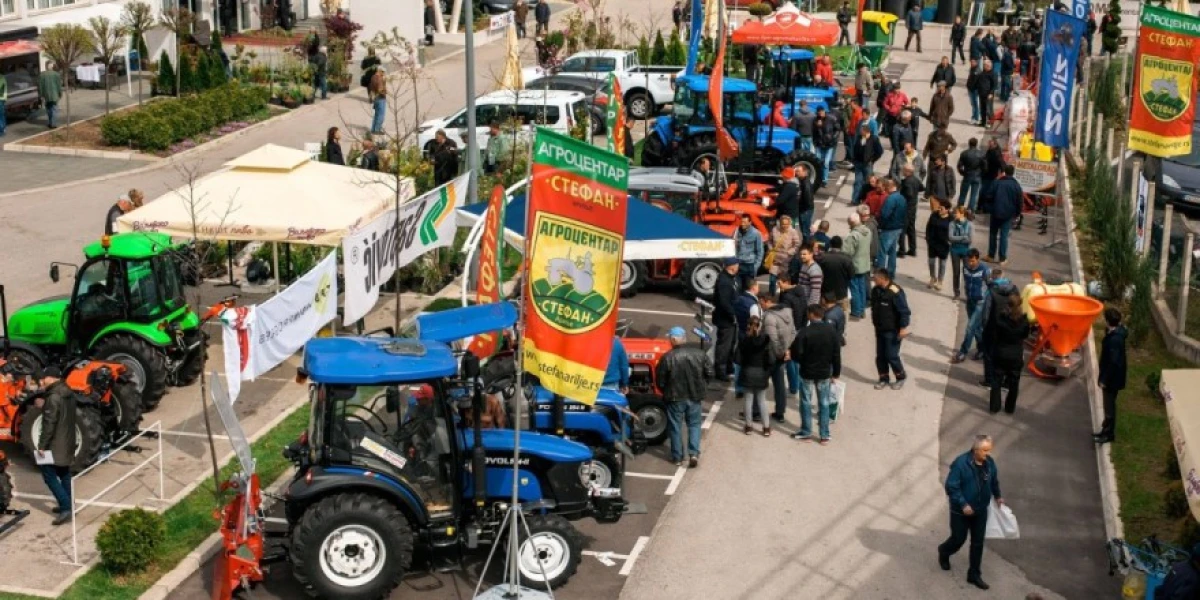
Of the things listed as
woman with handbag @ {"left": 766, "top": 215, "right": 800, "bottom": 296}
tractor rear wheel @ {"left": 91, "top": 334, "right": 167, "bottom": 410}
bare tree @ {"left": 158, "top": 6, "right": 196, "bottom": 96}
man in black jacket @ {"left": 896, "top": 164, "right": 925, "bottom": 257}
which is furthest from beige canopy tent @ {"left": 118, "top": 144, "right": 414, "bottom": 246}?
bare tree @ {"left": 158, "top": 6, "right": 196, "bottom": 96}

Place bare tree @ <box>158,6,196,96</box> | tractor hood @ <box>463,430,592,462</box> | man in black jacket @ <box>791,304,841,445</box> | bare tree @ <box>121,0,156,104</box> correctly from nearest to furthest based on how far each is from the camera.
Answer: tractor hood @ <box>463,430,592,462</box>
man in black jacket @ <box>791,304,841,445</box>
bare tree @ <box>121,0,156,104</box>
bare tree @ <box>158,6,196,96</box>

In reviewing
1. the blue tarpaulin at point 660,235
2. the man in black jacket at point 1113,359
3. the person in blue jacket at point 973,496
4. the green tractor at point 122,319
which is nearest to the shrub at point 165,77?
the blue tarpaulin at point 660,235

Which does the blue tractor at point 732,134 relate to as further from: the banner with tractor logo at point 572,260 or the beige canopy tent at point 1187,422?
the banner with tractor logo at point 572,260

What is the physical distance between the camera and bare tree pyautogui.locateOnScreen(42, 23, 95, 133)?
32.8 meters

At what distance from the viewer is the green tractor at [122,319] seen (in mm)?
17891

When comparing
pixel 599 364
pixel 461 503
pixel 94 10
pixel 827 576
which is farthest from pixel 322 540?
pixel 94 10

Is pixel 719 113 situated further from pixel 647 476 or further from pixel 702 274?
pixel 647 476

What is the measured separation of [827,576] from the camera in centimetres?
1466

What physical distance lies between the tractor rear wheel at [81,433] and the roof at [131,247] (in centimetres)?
240

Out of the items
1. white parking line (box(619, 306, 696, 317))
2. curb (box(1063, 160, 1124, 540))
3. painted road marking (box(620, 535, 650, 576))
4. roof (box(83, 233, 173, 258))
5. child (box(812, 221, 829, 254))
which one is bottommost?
painted road marking (box(620, 535, 650, 576))

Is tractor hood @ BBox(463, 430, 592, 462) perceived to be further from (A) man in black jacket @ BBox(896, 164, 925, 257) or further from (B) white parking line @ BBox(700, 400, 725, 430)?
(A) man in black jacket @ BBox(896, 164, 925, 257)

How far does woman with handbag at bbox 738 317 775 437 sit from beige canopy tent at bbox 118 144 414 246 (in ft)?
17.7

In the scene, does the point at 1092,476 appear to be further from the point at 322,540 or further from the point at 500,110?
the point at 500,110

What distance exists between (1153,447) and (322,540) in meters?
9.74
